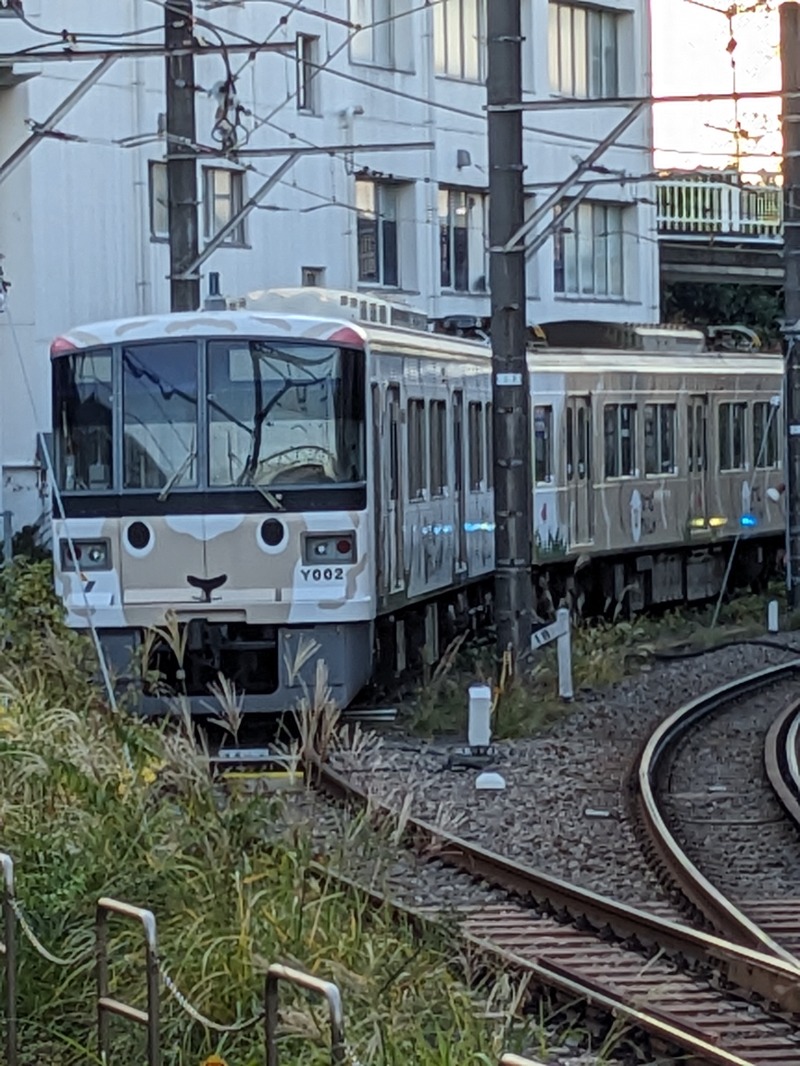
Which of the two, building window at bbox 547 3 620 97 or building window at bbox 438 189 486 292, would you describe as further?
building window at bbox 547 3 620 97

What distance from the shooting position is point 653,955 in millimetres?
8984

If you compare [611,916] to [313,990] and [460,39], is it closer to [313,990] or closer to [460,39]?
[313,990]

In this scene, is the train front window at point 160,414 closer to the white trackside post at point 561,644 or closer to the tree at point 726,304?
the white trackside post at point 561,644

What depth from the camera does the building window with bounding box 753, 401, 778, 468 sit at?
28.2m

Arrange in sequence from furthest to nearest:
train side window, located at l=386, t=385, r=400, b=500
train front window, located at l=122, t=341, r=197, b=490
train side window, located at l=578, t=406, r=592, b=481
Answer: train side window, located at l=578, t=406, r=592, b=481 → train side window, located at l=386, t=385, r=400, b=500 → train front window, located at l=122, t=341, r=197, b=490

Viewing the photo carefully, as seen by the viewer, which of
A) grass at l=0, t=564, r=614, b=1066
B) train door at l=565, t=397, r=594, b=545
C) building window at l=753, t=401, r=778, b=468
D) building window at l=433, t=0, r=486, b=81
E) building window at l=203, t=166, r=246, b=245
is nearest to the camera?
grass at l=0, t=564, r=614, b=1066

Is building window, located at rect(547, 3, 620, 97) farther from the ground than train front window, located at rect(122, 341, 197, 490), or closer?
farther from the ground

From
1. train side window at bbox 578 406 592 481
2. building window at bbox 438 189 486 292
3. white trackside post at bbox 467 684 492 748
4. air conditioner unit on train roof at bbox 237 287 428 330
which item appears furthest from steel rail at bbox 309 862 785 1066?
building window at bbox 438 189 486 292

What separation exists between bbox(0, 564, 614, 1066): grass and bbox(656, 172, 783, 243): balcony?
33508mm

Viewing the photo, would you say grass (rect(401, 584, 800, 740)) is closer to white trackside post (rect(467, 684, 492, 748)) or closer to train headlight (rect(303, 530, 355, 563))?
white trackside post (rect(467, 684, 492, 748))

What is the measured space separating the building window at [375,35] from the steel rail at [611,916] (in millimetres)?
23056

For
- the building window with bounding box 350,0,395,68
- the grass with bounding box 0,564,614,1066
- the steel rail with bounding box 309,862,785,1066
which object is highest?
the building window with bounding box 350,0,395,68

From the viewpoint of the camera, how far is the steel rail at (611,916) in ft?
27.0

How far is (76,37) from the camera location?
1513cm
